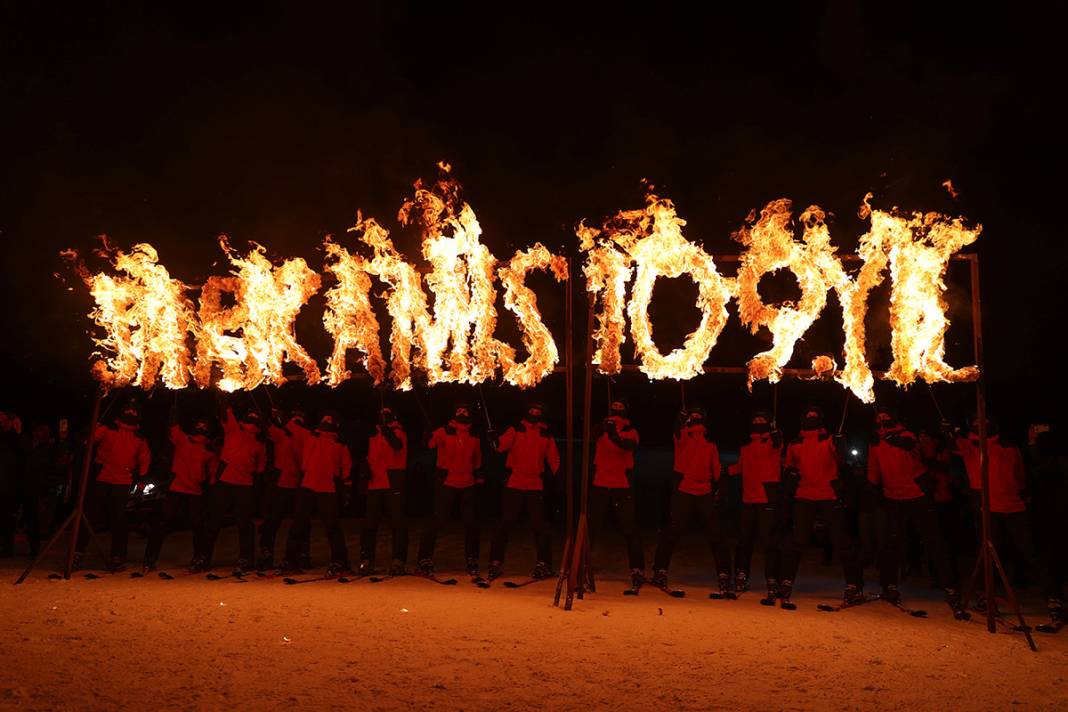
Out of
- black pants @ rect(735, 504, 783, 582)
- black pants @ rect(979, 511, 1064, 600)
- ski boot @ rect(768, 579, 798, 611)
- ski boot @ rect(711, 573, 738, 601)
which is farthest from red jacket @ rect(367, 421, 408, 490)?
black pants @ rect(979, 511, 1064, 600)

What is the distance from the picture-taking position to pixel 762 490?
10.2 metres

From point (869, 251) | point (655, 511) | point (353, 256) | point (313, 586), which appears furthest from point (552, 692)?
point (655, 511)

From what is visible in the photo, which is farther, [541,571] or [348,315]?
[348,315]

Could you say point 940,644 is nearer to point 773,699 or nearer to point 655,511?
point 773,699

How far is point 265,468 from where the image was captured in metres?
11.5

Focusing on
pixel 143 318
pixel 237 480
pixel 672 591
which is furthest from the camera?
pixel 143 318

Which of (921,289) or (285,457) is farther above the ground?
(921,289)

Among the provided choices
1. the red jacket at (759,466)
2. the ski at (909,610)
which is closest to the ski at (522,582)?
the red jacket at (759,466)

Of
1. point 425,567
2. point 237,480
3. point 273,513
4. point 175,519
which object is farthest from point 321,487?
point 175,519

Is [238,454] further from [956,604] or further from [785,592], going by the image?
[956,604]

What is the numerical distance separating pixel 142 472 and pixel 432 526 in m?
4.05

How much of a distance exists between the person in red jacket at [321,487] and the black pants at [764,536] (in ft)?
16.0

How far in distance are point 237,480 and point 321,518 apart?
122 centimetres

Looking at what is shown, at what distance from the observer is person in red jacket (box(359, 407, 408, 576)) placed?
10977 mm
